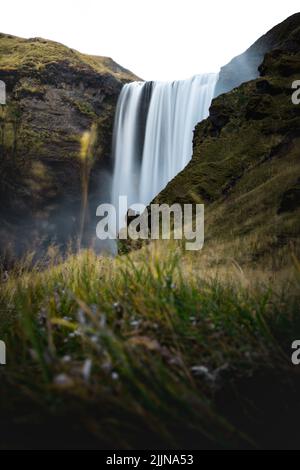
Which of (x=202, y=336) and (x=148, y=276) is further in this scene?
(x=148, y=276)

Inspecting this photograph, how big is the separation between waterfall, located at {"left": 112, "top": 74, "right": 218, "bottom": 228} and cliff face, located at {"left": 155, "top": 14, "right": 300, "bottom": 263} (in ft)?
57.8

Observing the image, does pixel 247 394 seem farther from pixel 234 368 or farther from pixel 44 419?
pixel 44 419

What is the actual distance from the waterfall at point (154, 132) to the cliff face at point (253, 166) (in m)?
17.6

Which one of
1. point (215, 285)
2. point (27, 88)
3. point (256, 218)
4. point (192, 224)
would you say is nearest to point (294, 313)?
point (215, 285)

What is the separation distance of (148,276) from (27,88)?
42037mm

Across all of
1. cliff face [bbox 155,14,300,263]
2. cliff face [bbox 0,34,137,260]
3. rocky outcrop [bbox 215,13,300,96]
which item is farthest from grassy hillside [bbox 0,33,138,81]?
cliff face [bbox 155,14,300,263]

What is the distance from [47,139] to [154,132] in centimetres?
1098

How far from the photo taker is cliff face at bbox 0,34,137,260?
129 feet

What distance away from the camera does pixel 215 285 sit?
3.35 meters

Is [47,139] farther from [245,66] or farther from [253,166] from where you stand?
[253,166]

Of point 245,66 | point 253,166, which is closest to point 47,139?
point 245,66

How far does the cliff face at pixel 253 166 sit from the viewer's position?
6520 mm

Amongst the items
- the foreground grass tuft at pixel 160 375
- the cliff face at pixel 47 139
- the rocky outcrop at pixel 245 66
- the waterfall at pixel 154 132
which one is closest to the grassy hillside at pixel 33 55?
the cliff face at pixel 47 139

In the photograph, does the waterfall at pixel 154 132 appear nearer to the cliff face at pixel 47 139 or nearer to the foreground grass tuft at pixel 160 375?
the cliff face at pixel 47 139
